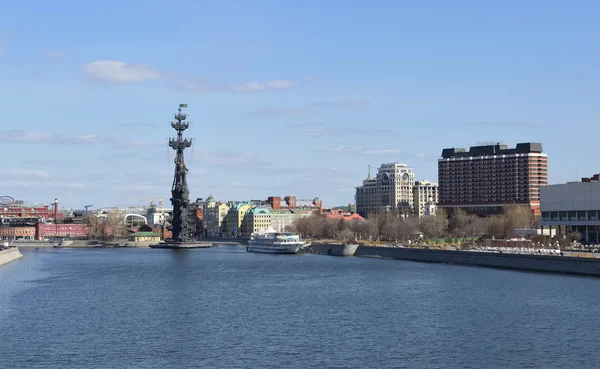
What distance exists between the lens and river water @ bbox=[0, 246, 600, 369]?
42.9 metres

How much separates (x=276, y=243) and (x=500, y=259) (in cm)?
6284

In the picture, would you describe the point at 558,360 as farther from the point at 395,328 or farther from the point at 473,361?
the point at 395,328

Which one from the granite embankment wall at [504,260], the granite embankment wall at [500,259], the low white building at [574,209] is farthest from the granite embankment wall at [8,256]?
the low white building at [574,209]

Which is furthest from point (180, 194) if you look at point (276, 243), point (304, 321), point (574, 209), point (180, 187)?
point (304, 321)

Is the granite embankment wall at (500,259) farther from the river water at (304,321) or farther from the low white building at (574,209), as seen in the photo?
the low white building at (574,209)

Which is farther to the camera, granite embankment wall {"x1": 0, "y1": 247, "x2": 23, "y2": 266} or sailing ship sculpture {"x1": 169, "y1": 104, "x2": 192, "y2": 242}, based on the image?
sailing ship sculpture {"x1": 169, "y1": 104, "x2": 192, "y2": 242}

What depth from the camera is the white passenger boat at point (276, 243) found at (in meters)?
151

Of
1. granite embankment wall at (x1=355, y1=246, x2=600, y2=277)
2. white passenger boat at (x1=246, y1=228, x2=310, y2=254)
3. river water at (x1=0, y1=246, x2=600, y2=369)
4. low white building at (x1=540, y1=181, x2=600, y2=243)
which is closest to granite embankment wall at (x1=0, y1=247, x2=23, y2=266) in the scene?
river water at (x1=0, y1=246, x2=600, y2=369)

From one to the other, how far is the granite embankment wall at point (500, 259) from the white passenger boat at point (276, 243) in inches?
664

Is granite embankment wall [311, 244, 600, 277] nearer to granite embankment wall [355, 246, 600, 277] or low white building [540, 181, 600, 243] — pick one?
→ granite embankment wall [355, 246, 600, 277]

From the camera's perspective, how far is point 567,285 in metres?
73.2

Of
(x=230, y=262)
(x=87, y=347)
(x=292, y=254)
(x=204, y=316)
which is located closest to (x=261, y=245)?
(x=292, y=254)

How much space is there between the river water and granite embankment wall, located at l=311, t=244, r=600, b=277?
114 inches

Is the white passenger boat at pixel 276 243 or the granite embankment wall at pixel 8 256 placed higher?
the white passenger boat at pixel 276 243
